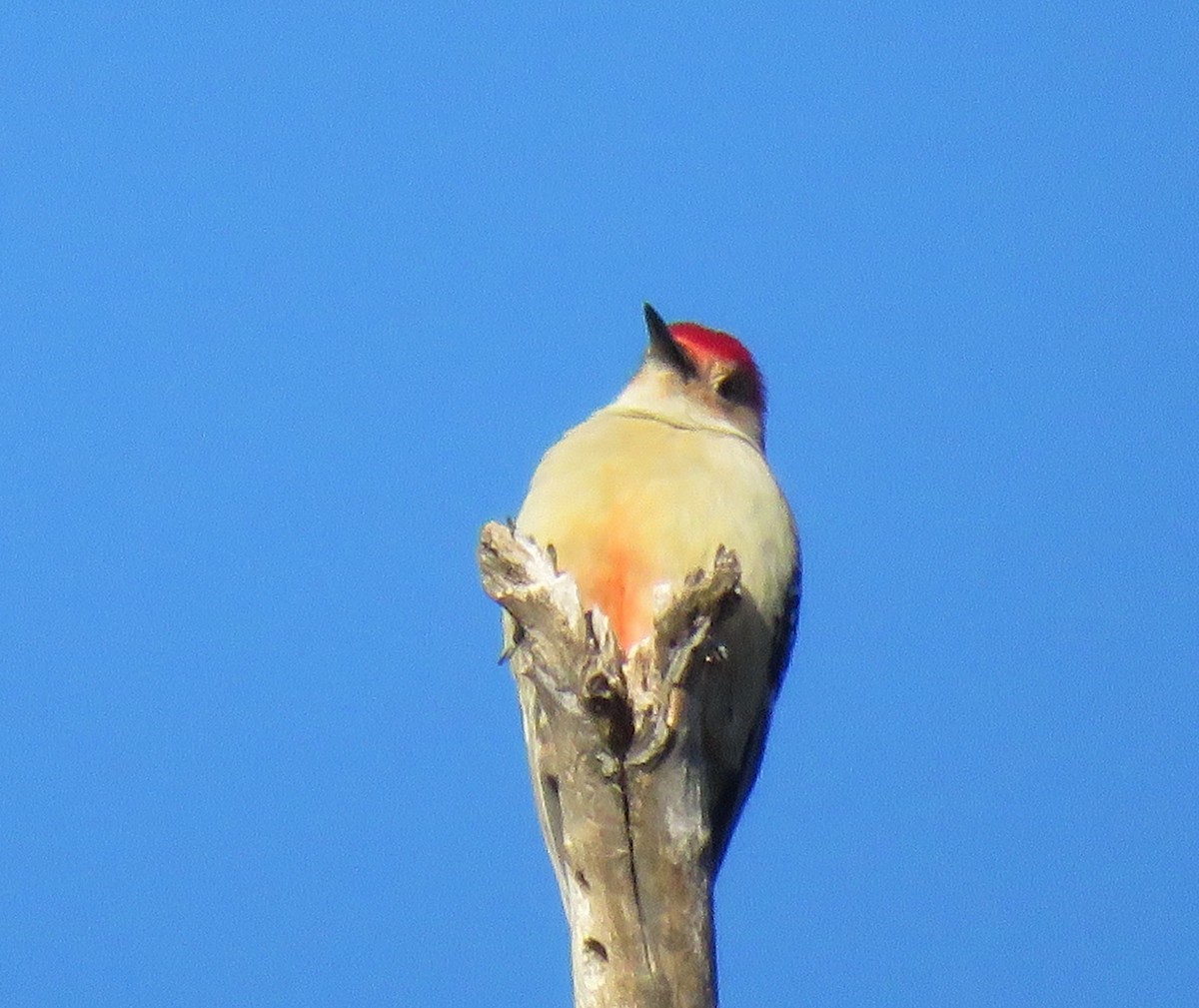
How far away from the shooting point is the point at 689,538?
21.6 ft

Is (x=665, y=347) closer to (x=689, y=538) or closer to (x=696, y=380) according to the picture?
(x=696, y=380)

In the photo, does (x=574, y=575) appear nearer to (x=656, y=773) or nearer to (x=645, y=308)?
(x=656, y=773)

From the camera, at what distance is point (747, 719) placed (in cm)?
704

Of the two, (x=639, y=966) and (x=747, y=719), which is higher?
(x=747, y=719)

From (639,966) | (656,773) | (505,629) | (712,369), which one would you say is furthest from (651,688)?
(712,369)

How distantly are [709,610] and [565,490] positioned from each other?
3.49 feet

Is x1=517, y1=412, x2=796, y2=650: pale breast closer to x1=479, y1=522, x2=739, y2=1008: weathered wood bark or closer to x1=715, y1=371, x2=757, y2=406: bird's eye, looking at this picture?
x1=479, y1=522, x2=739, y2=1008: weathered wood bark

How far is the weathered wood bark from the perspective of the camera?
18.7 feet

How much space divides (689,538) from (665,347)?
1555 millimetres

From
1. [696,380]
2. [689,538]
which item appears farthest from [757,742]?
→ [696,380]

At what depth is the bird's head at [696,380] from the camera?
7910mm

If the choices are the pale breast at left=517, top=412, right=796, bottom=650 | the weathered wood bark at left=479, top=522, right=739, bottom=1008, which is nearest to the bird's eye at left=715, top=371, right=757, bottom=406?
the pale breast at left=517, top=412, right=796, bottom=650

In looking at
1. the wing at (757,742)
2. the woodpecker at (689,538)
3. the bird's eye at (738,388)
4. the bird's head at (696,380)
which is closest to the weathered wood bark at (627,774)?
the woodpecker at (689,538)

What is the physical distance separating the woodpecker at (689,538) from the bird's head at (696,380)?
1.20ft
